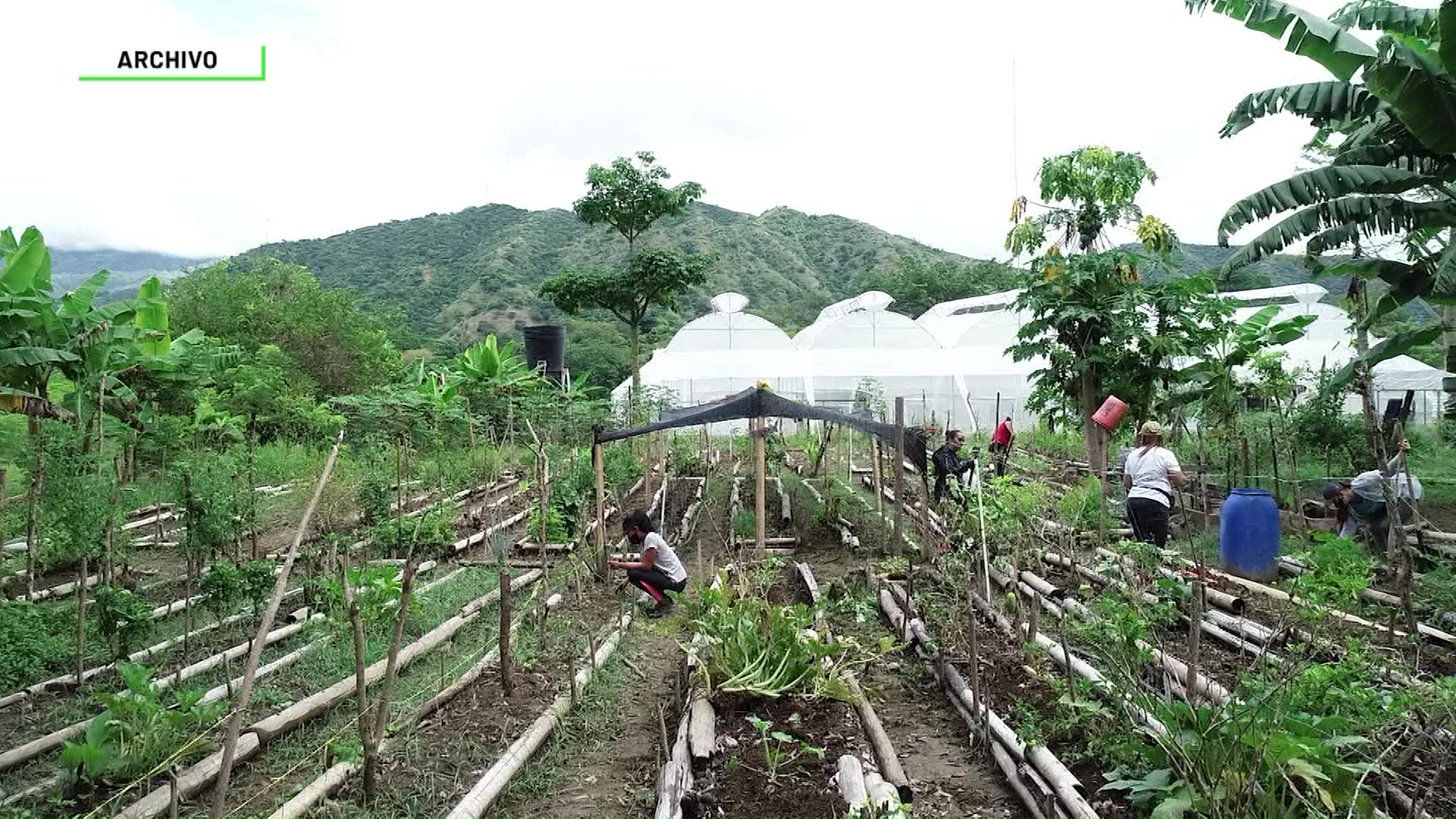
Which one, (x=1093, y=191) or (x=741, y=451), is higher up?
(x=1093, y=191)

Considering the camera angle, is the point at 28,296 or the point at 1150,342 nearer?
the point at 28,296

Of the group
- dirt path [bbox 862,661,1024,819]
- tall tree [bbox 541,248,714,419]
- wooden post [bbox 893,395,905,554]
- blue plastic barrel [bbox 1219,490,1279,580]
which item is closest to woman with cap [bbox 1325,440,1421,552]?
blue plastic barrel [bbox 1219,490,1279,580]

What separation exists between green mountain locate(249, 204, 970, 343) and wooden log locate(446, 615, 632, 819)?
30517 millimetres

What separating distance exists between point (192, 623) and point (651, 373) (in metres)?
17.5

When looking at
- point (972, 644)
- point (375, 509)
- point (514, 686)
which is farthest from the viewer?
point (375, 509)

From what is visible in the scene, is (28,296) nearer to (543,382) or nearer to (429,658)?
(429,658)

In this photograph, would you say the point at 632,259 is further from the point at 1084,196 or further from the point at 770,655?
the point at 770,655

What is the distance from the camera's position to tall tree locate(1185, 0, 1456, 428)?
6645 mm

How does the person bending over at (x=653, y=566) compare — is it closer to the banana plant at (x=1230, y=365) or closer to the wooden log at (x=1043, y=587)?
the wooden log at (x=1043, y=587)

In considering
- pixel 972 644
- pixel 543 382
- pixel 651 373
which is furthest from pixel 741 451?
pixel 972 644

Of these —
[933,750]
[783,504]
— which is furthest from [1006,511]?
[783,504]

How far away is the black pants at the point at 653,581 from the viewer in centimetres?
760

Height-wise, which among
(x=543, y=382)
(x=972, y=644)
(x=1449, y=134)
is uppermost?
(x=1449, y=134)

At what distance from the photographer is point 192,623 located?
6297 millimetres
